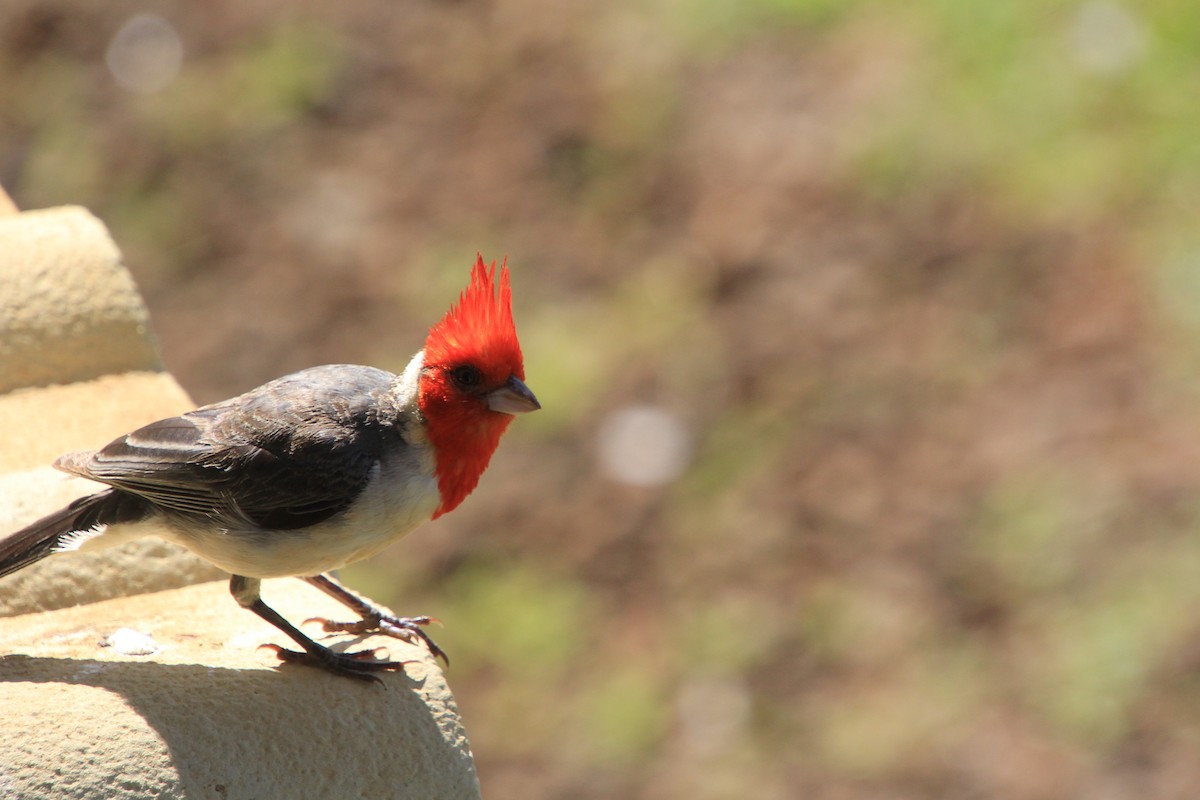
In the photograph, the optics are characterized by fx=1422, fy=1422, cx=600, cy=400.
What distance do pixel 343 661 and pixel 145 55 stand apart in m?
5.61

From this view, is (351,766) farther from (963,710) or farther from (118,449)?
(963,710)

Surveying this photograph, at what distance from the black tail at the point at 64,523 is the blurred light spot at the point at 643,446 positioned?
9.94 ft

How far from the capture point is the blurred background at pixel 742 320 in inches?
213

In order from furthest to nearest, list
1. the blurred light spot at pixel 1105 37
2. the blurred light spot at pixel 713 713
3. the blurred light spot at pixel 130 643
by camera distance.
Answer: the blurred light spot at pixel 1105 37 < the blurred light spot at pixel 713 713 < the blurred light spot at pixel 130 643

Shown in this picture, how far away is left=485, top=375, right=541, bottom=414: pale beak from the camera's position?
3322 millimetres

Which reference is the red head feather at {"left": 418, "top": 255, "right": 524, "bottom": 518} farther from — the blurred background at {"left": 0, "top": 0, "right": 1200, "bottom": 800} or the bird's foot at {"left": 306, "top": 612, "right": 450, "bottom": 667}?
the blurred background at {"left": 0, "top": 0, "right": 1200, "bottom": 800}

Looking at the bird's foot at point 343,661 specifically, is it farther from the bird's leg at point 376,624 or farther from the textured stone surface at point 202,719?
the bird's leg at point 376,624

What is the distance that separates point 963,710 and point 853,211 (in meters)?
2.63

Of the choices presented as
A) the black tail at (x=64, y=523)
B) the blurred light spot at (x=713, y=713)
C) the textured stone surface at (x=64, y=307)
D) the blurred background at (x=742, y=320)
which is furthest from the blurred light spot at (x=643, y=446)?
the black tail at (x=64, y=523)

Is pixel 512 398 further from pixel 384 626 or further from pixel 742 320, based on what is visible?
pixel 742 320

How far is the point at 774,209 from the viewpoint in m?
7.00

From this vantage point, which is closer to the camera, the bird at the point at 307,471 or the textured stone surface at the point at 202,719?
the textured stone surface at the point at 202,719

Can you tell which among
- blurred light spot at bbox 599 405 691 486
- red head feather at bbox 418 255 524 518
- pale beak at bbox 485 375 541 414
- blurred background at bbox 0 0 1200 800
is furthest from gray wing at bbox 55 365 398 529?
blurred light spot at bbox 599 405 691 486

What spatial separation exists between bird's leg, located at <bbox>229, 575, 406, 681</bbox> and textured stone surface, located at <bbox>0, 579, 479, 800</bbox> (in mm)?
27
